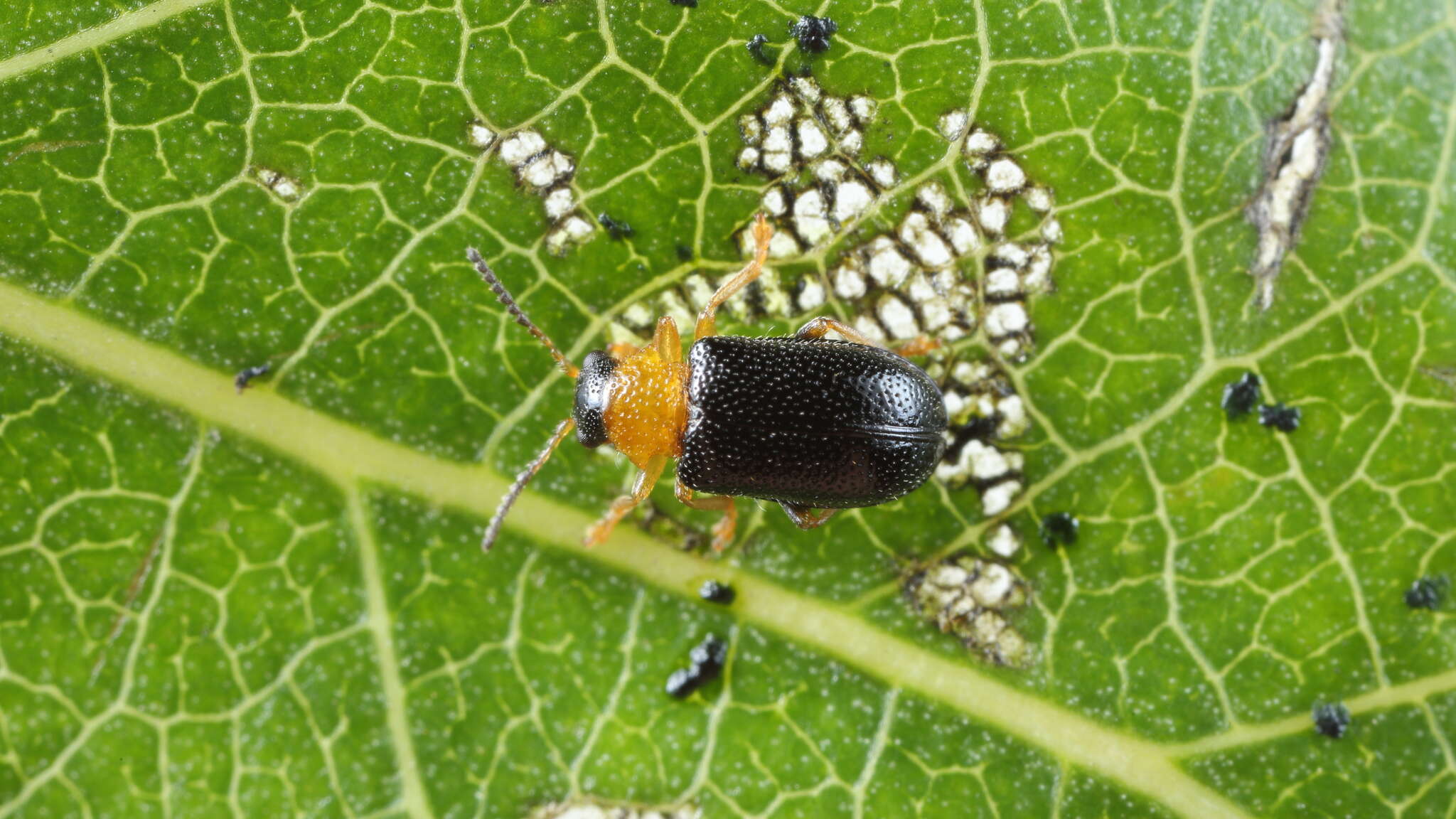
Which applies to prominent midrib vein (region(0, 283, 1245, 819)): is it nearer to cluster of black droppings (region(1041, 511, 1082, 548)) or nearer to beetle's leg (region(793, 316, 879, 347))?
cluster of black droppings (region(1041, 511, 1082, 548))

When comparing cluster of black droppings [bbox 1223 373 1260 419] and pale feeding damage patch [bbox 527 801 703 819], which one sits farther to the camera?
pale feeding damage patch [bbox 527 801 703 819]

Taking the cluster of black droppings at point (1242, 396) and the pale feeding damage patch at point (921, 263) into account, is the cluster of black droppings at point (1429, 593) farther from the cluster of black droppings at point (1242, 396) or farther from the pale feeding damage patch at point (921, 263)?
the pale feeding damage patch at point (921, 263)

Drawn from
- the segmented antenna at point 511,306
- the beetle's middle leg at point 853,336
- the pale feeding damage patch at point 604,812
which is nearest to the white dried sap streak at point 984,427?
the beetle's middle leg at point 853,336

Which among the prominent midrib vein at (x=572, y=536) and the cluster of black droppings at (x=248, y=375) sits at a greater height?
the cluster of black droppings at (x=248, y=375)

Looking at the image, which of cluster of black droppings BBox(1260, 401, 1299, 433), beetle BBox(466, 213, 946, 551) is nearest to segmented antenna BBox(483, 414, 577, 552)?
beetle BBox(466, 213, 946, 551)

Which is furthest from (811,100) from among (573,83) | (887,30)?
(573,83)

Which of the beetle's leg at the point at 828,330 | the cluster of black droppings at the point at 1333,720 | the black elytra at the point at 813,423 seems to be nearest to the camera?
the black elytra at the point at 813,423
